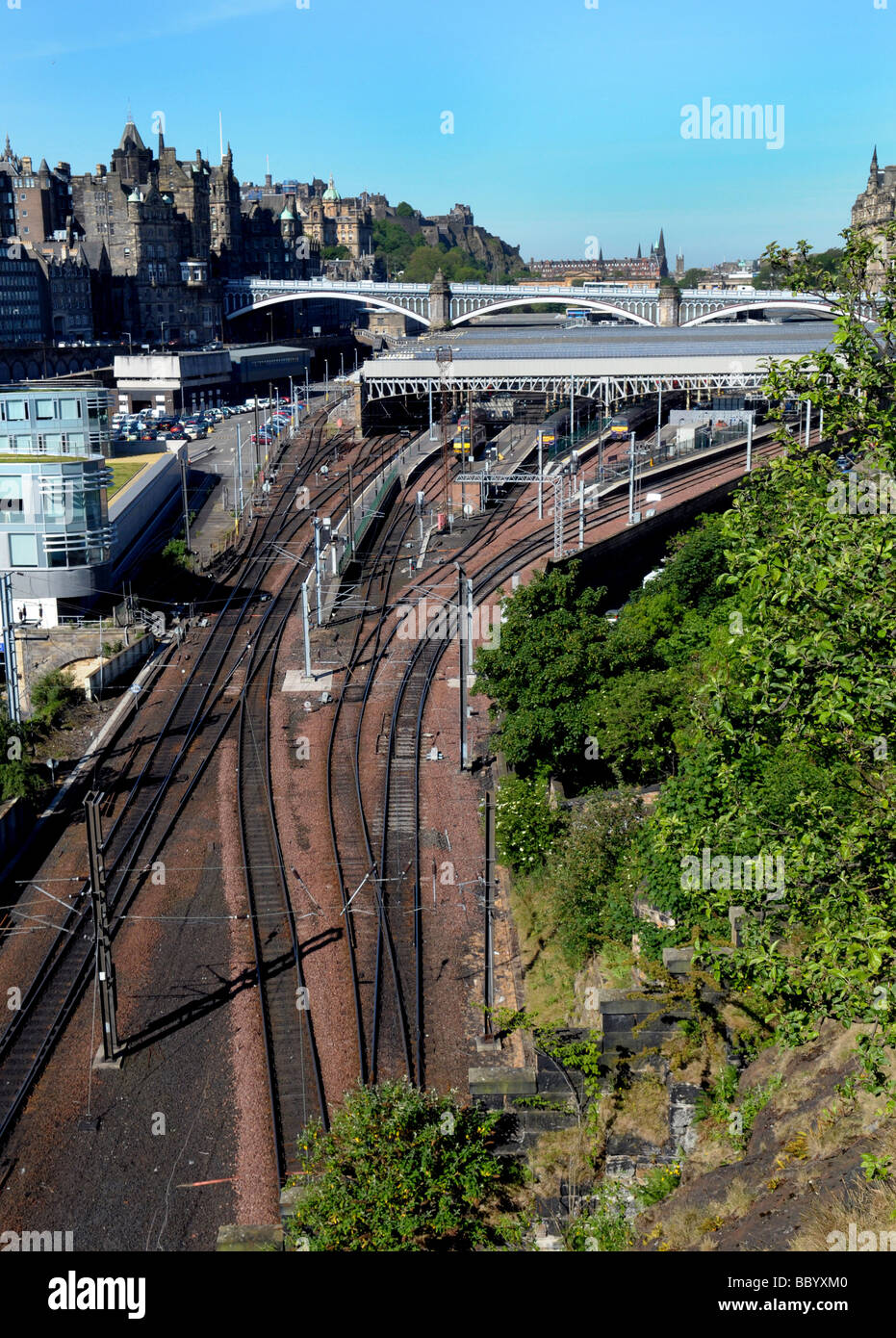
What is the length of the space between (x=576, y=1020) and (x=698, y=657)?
48.4ft

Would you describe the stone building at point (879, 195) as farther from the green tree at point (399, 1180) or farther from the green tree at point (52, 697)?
the green tree at point (399, 1180)

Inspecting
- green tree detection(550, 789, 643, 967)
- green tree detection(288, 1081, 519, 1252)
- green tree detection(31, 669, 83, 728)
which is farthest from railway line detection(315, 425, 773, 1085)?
green tree detection(31, 669, 83, 728)

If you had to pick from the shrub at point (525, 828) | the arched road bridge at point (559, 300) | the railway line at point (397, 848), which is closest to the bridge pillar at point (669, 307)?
the arched road bridge at point (559, 300)

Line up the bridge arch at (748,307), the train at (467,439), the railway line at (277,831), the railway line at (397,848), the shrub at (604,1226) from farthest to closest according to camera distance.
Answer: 1. the bridge arch at (748,307)
2. the train at (467,439)
3. the railway line at (397,848)
4. the railway line at (277,831)
5. the shrub at (604,1226)

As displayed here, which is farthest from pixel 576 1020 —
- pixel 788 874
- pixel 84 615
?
pixel 84 615

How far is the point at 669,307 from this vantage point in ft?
412

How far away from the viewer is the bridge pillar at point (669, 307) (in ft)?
409

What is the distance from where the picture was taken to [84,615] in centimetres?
4091

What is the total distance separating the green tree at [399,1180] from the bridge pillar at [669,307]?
387 feet

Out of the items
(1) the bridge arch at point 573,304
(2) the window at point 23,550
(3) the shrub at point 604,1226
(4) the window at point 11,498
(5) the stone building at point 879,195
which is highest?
(5) the stone building at point 879,195

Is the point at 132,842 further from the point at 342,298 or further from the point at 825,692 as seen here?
the point at 342,298

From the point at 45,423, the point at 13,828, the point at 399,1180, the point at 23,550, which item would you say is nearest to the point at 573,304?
the point at 45,423

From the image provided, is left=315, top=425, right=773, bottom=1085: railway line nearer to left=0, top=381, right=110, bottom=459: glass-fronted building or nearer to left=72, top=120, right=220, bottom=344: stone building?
left=0, top=381, right=110, bottom=459: glass-fronted building
